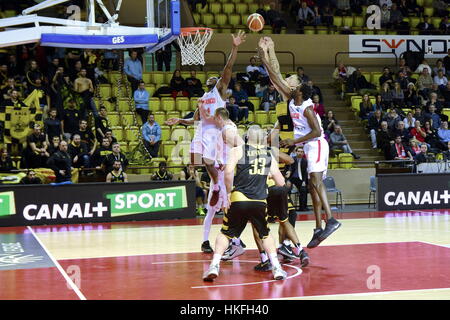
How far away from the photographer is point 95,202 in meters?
16.2

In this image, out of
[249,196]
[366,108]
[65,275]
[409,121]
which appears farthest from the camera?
[366,108]

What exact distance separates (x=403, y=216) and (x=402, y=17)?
1293cm

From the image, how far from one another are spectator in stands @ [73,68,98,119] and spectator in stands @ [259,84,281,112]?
514cm

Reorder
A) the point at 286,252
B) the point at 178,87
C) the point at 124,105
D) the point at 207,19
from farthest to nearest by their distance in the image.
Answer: the point at 207,19, the point at 178,87, the point at 124,105, the point at 286,252

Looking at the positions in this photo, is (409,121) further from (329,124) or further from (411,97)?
(329,124)

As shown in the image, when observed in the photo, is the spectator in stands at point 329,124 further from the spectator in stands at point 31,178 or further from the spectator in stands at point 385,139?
the spectator in stands at point 31,178

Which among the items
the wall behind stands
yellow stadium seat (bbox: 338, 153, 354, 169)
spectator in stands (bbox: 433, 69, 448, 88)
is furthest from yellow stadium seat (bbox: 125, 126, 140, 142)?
spectator in stands (bbox: 433, 69, 448, 88)

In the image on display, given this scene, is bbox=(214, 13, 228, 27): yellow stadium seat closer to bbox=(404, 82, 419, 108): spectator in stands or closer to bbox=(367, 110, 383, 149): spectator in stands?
bbox=(367, 110, 383, 149): spectator in stands

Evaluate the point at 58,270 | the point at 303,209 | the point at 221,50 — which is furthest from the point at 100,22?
A: the point at 221,50

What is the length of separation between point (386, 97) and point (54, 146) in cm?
1112

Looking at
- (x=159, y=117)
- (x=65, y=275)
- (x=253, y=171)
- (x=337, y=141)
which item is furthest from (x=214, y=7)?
(x=65, y=275)

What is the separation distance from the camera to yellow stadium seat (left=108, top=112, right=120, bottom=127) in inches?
785

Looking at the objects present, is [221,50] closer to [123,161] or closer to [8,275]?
→ [123,161]

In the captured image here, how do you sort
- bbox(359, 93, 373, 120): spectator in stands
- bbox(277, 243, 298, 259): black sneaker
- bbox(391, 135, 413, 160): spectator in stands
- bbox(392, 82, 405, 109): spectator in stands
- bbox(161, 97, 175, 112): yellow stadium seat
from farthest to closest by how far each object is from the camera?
bbox(392, 82, 405, 109): spectator in stands, bbox(359, 93, 373, 120): spectator in stands, bbox(161, 97, 175, 112): yellow stadium seat, bbox(391, 135, 413, 160): spectator in stands, bbox(277, 243, 298, 259): black sneaker
